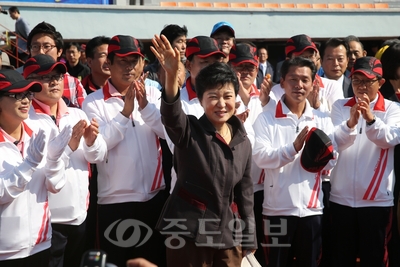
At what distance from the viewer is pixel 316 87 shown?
5.26 m

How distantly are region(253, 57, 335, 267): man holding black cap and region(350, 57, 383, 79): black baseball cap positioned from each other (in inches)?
16.4

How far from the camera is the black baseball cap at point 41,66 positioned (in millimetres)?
4406

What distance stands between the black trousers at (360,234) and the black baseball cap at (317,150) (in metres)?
0.59

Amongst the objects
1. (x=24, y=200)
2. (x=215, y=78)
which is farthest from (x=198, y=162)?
(x=24, y=200)

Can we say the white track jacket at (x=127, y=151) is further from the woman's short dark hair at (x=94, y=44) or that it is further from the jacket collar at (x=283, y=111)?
the woman's short dark hair at (x=94, y=44)

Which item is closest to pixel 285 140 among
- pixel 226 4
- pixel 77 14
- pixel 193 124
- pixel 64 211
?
pixel 193 124

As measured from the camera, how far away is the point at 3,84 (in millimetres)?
3857

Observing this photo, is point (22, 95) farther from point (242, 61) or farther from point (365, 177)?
point (365, 177)

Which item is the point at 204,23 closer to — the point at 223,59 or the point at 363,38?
the point at 363,38

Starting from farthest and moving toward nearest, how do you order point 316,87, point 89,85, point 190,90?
point 89,85 < point 316,87 < point 190,90

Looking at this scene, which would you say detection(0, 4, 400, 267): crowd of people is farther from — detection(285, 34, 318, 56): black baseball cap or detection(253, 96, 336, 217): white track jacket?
detection(285, 34, 318, 56): black baseball cap

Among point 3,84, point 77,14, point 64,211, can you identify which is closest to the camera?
point 3,84

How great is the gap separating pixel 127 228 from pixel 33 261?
0.99 meters

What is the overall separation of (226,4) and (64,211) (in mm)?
10685
